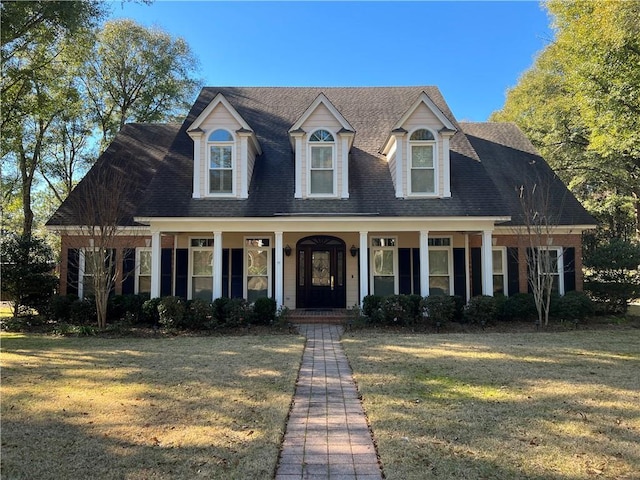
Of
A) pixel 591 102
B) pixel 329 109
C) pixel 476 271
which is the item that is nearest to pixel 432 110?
pixel 329 109

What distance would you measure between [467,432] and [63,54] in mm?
16384

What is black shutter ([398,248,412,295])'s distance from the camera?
575 inches

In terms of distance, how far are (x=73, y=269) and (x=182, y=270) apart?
12.6ft

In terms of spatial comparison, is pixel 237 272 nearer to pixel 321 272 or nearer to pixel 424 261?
pixel 321 272

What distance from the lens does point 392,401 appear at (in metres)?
5.41

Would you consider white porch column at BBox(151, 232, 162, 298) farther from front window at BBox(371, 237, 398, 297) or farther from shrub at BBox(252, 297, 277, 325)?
front window at BBox(371, 237, 398, 297)

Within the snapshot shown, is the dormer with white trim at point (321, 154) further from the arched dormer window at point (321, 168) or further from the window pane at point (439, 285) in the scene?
the window pane at point (439, 285)

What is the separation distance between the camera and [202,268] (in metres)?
14.6

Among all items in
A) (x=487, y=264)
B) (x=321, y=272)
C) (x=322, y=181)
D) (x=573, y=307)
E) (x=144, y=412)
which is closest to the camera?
(x=144, y=412)

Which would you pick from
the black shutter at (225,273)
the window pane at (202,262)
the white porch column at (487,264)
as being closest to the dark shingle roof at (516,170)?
the white porch column at (487,264)

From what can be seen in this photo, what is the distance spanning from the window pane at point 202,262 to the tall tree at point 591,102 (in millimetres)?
15130

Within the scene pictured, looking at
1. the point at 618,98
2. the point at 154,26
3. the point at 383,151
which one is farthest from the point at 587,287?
the point at 154,26

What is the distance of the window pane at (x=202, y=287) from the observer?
14.5 meters

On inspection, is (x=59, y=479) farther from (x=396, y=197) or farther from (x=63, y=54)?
(x=63, y=54)
